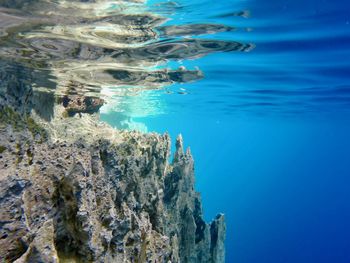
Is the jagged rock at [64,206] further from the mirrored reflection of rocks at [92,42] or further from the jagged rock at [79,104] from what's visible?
the jagged rock at [79,104]

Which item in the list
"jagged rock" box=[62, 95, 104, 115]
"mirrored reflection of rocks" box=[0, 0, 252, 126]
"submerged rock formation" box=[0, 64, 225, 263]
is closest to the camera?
"submerged rock formation" box=[0, 64, 225, 263]

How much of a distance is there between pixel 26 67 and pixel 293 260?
75444mm

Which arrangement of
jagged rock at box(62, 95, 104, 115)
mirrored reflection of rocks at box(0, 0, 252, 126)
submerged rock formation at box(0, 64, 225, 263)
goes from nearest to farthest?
submerged rock formation at box(0, 64, 225, 263) → mirrored reflection of rocks at box(0, 0, 252, 126) → jagged rock at box(62, 95, 104, 115)

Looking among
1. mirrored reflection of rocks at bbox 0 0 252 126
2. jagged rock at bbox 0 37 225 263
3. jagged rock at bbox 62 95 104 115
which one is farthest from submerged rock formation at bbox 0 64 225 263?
jagged rock at bbox 62 95 104 115

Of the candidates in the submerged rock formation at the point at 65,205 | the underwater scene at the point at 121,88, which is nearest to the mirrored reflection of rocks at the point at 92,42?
the underwater scene at the point at 121,88

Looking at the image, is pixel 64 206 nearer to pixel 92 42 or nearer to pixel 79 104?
pixel 92 42

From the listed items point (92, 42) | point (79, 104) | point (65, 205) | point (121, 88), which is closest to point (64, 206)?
point (65, 205)

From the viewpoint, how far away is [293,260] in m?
70.6

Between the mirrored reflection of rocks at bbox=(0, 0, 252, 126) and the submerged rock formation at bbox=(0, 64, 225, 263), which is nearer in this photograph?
the submerged rock formation at bbox=(0, 64, 225, 263)

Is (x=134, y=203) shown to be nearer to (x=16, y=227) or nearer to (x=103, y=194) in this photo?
(x=103, y=194)

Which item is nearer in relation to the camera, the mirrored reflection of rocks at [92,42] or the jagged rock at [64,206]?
the jagged rock at [64,206]

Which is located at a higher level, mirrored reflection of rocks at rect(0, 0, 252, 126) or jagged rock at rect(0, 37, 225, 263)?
mirrored reflection of rocks at rect(0, 0, 252, 126)

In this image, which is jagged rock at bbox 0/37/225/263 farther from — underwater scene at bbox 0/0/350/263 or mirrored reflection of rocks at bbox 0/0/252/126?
mirrored reflection of rocks at bbox 0/0/252/126

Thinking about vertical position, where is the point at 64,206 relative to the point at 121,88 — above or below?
below
